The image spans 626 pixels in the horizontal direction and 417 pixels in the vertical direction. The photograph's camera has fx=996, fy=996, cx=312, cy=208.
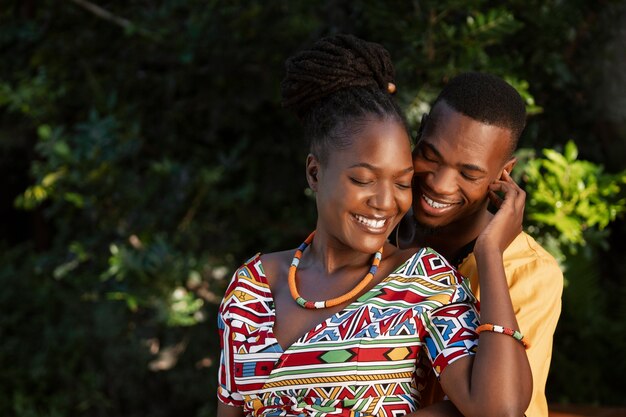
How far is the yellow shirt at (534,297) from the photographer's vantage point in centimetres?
254

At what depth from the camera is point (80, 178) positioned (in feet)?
16.5

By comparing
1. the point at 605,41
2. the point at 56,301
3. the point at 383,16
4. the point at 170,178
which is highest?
the point at 383,16

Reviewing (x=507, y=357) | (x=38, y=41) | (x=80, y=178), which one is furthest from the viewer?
(x=38, y=41)

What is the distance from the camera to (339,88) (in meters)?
2.59

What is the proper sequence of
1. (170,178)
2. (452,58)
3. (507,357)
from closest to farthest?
(507,357) < (452,58) < (170,178)

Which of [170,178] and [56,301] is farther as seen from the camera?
[56,301]

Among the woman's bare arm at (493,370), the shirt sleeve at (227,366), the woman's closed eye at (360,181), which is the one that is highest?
the woman's closed eye at (360,181)

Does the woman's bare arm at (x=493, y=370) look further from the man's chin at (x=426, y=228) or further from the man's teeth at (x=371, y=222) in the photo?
the man's chin at (x=426, y=228)

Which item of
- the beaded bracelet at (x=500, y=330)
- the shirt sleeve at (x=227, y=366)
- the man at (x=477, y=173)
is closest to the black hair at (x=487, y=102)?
the man at (x=477, y=173)

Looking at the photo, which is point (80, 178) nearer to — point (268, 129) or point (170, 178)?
point (170, 178)

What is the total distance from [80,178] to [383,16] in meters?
1.76

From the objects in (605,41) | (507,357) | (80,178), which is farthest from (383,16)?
(507,357)

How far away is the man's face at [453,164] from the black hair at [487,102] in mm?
16

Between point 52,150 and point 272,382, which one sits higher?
point 272,382
